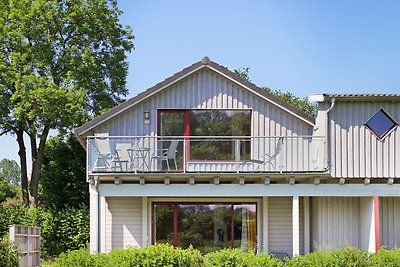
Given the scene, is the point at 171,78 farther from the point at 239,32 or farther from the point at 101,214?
the point at 239,32

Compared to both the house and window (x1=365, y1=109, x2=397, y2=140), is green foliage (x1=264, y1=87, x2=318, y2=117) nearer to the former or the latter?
the house

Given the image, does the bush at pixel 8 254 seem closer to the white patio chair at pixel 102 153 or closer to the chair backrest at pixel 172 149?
the white patio chair at pixel 102 153

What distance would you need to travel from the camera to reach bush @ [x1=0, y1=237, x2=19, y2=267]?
784 inches

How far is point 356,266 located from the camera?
68.9ft

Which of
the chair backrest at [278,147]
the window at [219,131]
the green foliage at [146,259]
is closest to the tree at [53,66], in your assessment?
the window at [219,131]

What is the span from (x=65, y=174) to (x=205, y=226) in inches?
545

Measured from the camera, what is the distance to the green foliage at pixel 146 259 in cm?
2044

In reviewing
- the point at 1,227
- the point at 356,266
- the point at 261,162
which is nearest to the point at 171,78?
the point at 261,162

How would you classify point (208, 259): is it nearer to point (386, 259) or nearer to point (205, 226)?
point (386, 259)

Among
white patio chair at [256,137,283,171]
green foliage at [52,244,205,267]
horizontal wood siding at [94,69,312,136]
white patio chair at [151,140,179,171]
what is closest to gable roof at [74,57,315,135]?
horizontal wood siding at [94,69,312,136]

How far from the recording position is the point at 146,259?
20.4 m

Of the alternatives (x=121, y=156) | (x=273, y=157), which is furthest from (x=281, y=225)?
(x=121, y=156)

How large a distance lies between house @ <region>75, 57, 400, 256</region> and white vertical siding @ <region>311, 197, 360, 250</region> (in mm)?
32

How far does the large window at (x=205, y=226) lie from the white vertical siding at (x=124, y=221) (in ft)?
1.83
